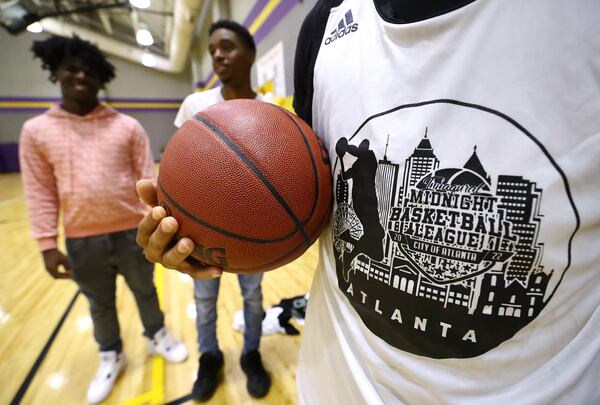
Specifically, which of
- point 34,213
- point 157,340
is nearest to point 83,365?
point 157,340

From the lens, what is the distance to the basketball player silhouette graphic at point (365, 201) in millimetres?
388

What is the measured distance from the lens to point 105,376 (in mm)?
1224

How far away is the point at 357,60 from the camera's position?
1.37ft

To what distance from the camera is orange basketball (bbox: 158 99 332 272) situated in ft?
1.50

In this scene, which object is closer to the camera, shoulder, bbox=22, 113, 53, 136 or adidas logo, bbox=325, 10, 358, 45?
adidas logo, bbox=325, 10, 358, 45

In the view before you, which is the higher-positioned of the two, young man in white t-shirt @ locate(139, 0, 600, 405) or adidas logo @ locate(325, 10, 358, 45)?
adidas logo @ locate(325, 10, 358, 45)

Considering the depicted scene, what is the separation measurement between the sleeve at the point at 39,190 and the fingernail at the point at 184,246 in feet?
3.17

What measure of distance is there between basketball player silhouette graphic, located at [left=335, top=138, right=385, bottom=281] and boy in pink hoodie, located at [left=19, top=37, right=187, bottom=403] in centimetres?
107

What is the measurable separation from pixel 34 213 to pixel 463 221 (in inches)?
54.9

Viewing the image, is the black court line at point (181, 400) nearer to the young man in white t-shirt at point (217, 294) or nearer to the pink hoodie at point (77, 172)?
the young man in white t-shirt at point (217, 294)

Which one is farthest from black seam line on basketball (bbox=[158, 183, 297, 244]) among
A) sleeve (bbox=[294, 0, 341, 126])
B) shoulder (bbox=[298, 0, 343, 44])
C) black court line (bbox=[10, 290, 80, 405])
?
black court line (bbox=[10, 290, 80, 405])

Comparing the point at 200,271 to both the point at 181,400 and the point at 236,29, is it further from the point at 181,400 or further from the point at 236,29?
the point at 236,29

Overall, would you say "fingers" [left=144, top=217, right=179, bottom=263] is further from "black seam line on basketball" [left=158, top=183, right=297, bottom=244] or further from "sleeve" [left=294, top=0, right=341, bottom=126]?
"sleeve" [left=294, top=0, right=341, bottom=126]

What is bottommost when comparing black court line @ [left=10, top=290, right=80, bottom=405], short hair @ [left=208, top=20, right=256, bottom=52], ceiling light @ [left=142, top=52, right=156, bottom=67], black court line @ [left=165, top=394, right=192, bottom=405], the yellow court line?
black court line @ [left=10, top=290, right=80, bottom=405]
